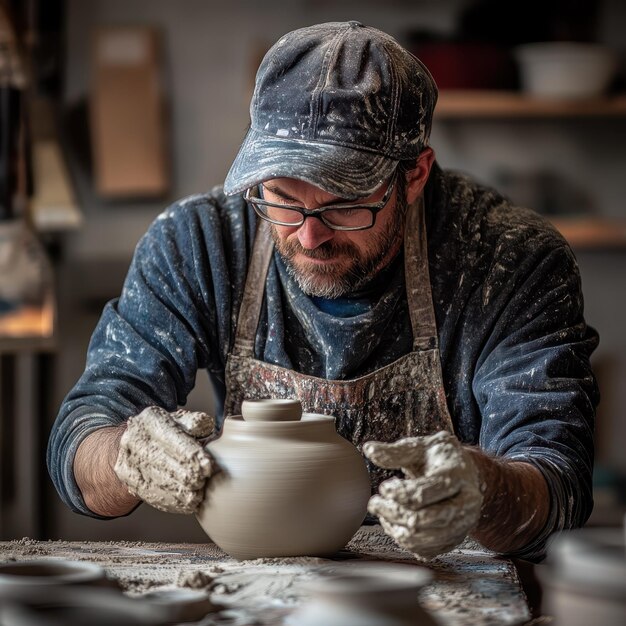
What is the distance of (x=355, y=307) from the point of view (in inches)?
89.7

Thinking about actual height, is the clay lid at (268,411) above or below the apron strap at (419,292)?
below

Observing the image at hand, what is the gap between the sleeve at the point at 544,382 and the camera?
198 centimetres

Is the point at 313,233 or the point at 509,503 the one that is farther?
the point at 313,233

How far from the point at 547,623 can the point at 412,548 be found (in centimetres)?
22

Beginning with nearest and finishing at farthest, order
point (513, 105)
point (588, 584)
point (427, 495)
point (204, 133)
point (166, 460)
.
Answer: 1. point (588, 584)
2. point (427, 495)
3. point (166, 460)
4. point (513, 105)
5. point (204, 133)

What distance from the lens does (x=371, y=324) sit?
2.25 metres

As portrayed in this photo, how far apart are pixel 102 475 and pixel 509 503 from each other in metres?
0.73

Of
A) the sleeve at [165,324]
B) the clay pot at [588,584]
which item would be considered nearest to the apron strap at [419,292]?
the sleeve at [165,324]

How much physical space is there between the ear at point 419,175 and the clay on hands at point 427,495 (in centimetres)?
74

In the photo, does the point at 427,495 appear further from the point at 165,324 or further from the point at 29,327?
the point at 29,327

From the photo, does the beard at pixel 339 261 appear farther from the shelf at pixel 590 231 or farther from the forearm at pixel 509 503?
the shelf at pixel 590 231

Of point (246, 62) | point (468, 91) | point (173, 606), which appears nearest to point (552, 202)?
point (468, 91)

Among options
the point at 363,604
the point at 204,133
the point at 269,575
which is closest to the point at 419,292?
the point at 269,575

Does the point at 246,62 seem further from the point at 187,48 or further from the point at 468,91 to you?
the point at 468,91
